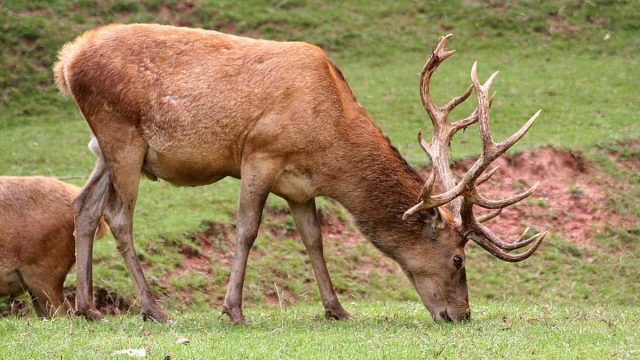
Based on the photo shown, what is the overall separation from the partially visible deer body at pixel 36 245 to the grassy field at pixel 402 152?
1.09m

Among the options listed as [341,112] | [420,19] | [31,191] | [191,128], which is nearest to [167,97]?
[191,128]

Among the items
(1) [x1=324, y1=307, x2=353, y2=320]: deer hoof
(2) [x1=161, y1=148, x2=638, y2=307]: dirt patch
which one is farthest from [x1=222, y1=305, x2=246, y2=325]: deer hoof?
(2) [x1=161, y1=148, x2=638, y2=307]: dirt patch

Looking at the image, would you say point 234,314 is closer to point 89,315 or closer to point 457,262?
point 89,315

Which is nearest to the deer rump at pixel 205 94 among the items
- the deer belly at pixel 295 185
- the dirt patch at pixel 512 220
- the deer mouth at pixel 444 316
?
the deer belly at pixel 295 185

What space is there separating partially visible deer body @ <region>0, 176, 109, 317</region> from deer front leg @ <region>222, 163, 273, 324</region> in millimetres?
2287

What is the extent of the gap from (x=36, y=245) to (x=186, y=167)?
2113 millimetres

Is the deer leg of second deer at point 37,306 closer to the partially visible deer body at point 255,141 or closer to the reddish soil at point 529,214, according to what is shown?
the partially visible deer body at point 255,141

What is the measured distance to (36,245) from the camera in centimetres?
1129

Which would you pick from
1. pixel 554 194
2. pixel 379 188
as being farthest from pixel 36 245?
pixel 554 194

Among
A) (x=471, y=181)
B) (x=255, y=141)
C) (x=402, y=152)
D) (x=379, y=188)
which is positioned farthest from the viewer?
(x=402, y=152)

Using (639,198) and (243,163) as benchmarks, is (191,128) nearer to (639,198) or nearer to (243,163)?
(243,163)

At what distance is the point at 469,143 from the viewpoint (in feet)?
61.0

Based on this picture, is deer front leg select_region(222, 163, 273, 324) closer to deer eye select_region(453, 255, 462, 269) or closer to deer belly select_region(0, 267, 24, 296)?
deer eye select_region(453, 255, 462, 269)

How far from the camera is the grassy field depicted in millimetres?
8664
